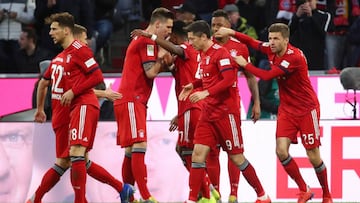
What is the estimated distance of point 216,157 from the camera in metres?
16.0

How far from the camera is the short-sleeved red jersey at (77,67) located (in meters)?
15.1

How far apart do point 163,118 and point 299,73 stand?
3.49 meters

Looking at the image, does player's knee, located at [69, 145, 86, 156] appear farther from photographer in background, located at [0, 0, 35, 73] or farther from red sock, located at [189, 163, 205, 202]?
photographer in background, located at [0, 0, 35, 73]

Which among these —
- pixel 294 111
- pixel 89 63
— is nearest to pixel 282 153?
pixel 294 111

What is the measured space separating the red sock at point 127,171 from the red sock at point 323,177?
2.12 m

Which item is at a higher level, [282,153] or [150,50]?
[150,50]

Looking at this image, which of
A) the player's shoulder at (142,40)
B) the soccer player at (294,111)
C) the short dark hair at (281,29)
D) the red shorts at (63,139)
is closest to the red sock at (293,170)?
the soccer player at (294,111)

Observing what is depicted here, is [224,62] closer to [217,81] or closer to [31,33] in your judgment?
[217,81]

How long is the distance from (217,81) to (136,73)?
1027 mm

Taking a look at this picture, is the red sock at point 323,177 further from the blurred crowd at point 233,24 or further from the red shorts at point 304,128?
the blurred crowd at point 233,24

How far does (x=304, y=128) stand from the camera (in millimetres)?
15797

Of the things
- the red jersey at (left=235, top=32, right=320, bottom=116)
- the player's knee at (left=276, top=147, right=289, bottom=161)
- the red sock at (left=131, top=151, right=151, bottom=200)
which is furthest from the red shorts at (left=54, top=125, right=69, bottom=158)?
the player's knee at (left=276, top=147, right=289, bottom=161)

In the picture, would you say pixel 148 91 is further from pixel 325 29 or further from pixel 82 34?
pixel 325 29

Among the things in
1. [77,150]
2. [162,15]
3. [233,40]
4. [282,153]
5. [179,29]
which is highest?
[162,15]
